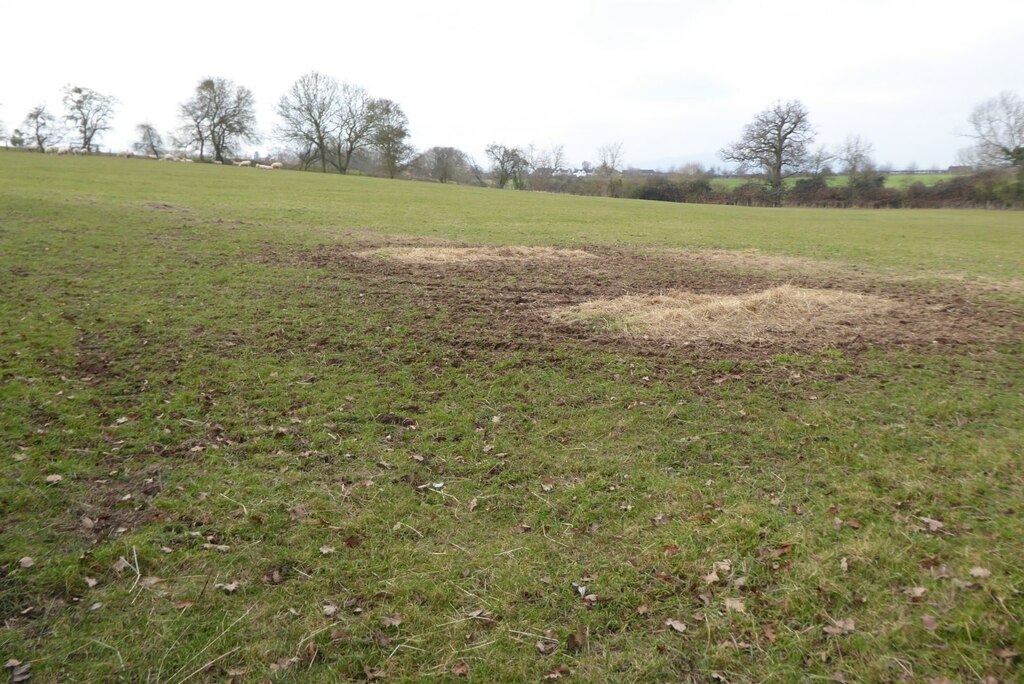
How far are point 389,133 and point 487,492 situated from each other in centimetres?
7460

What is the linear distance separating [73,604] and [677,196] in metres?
72.1

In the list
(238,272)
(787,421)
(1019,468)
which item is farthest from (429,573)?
(238,272)

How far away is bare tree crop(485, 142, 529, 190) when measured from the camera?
8500 centimetres

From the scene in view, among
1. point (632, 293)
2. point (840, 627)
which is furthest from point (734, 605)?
point (632, 293)

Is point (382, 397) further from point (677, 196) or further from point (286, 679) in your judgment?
point (677, 196)

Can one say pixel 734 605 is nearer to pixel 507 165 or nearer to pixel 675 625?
pixel 675 625

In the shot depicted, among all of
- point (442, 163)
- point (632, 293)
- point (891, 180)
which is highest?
point (442, 163)

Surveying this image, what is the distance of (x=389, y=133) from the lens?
73.5 meters

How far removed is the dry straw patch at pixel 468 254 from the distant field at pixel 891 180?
197ft

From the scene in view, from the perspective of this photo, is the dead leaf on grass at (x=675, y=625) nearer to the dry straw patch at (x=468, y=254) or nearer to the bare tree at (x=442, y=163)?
the dry straw patch at (x=468, y=254)

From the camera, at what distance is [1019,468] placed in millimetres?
5336

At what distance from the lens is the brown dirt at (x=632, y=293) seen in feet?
29.5

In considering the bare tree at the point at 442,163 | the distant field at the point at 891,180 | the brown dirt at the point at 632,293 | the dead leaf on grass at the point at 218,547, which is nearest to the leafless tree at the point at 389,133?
the bare tree at the point at 442,163

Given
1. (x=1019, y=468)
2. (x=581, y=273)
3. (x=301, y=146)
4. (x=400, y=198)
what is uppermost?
(x=301, y=146)
